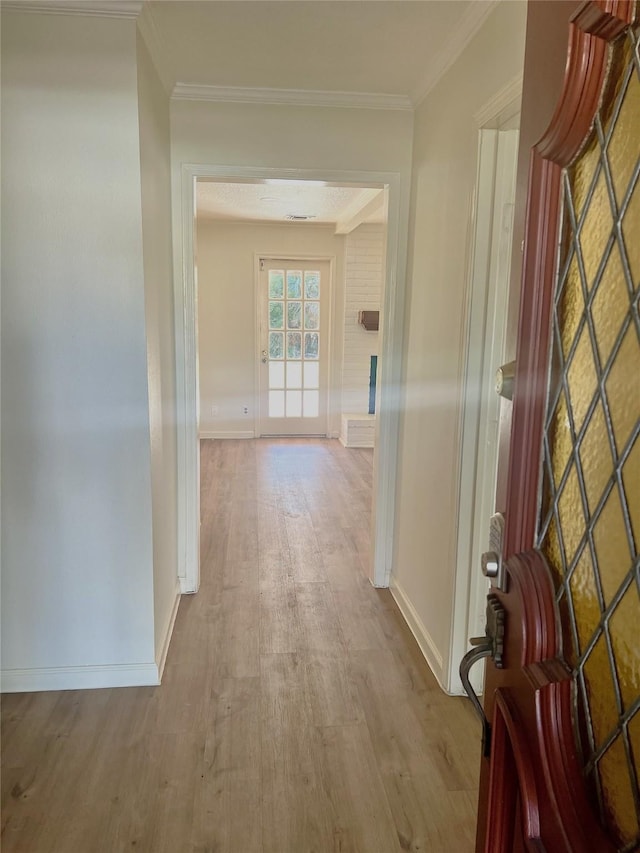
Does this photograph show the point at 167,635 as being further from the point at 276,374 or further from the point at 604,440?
the point at 276,374

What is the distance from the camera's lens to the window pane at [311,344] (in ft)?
21.2

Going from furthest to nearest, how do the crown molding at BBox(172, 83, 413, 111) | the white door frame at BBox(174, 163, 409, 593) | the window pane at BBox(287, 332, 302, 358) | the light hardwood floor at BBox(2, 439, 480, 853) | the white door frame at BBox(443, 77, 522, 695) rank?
the window pane at BBox(287, 332, 302, 358), the white door frame at BBox(174, 163, 409, 593), the crown molding at BBox(172, 83, 413, 111), the white door frame at BBox(443, 77, 522, 695), the light hardwood floor at BBox(2, 439, 480, 853)

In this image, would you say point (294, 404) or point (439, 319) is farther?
point (294, 404)

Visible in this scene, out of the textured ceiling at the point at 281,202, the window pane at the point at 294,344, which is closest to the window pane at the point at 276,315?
the window pane at the point at 294,344

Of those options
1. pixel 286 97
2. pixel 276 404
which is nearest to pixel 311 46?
pixel 286 97

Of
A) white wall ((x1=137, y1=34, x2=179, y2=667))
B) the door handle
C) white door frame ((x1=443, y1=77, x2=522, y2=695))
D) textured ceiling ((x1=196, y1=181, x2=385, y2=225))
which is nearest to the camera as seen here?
the door handle

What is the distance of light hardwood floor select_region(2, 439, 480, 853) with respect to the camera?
5.12 ft

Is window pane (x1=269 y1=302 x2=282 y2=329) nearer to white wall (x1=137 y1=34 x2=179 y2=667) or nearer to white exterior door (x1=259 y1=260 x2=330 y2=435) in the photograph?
white exterior door (x1=259 y1=260 x2=330 y2=435)

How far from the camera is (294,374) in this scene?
21.5 ft

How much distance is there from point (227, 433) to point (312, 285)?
1896 millimetres

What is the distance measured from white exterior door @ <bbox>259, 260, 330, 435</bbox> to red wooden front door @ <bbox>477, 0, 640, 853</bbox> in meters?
5.78

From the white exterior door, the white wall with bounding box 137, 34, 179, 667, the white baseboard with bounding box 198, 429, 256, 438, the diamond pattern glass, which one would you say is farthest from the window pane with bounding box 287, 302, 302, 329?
the diamond pattern glass

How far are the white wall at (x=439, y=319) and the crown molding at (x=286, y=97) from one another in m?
0.20

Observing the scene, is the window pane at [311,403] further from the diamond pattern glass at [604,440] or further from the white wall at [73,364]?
the diamond pattern glass at [604,440]
